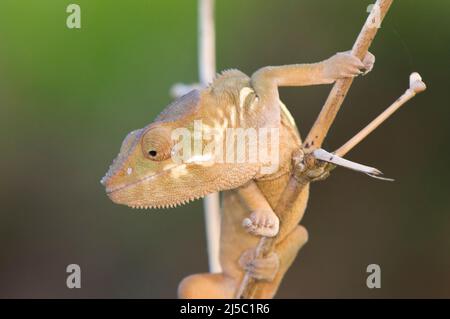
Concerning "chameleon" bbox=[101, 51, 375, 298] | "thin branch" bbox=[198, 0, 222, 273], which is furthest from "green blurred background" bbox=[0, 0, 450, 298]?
"chameleon" bbox=[101, 51, 375, 298]

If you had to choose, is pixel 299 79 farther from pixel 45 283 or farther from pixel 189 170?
pixel 45 283

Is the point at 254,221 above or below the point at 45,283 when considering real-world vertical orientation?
below

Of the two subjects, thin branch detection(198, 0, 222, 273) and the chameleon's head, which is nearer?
the chameleon's head

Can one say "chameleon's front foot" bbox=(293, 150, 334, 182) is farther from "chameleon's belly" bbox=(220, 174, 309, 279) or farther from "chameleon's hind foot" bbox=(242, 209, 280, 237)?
"chameleon's belly" bbox=(220, 174, 309, 279)

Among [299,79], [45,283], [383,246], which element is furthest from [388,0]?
[45,283]

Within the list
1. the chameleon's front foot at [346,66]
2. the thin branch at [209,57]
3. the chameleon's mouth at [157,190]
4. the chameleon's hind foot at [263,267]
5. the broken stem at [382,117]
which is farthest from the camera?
the thin branch at [209,57]

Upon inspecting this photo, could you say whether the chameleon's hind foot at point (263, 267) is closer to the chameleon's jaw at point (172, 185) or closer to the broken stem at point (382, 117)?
the chameleon's jaw at point (172, 185)

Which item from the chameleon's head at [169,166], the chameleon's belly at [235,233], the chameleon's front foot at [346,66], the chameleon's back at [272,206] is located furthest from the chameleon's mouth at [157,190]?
the chameleon's front foot at [346,66]
